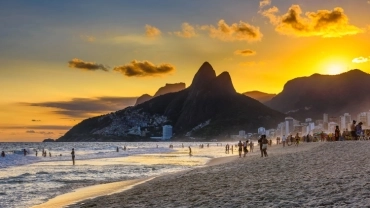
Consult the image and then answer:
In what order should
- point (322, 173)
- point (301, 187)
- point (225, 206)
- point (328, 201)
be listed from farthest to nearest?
point (322, 173) → point (301, 187) → point (225, 206) → point (328, 201)

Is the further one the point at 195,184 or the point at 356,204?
the point at 195,184

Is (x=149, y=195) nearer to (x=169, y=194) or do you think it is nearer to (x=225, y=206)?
(x=169, y=194)

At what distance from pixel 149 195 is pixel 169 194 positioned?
1.25 meters

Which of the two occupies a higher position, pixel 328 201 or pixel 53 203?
pixel 328 201

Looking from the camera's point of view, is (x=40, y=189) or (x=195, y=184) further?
(x=40, y=189)

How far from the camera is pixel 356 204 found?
430 inches

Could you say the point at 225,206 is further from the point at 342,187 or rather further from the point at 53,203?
the point at 53,203

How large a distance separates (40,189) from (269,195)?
759 inches

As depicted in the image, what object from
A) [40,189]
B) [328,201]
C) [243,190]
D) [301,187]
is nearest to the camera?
[328,201]

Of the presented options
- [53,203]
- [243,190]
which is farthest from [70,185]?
[243,190]

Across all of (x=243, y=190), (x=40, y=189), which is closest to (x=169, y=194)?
(x=243, y=190)

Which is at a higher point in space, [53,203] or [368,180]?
[368,180]

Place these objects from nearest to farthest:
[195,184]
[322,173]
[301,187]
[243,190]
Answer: [301,187] < [243,190] < [322,173] < [195,184]

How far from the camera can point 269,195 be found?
14336 mm
